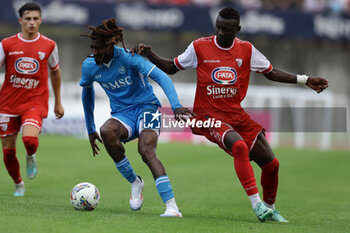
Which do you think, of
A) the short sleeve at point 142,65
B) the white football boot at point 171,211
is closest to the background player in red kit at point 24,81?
the short sleeve at point 142,65

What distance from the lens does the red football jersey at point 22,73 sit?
9469 millimetres

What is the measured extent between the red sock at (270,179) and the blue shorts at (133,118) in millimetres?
1539

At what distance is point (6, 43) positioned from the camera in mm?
9453

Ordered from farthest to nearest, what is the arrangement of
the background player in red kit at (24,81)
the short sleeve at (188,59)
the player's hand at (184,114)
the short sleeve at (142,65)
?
1. the background player in red kit at (24,81)
2. the short sleeve at (188,59)
3. the short sleeve at (142,65)
4. the player's hand at (184,114)

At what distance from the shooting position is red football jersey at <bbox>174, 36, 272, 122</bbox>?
797 centimetres

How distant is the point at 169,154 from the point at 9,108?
372 inches

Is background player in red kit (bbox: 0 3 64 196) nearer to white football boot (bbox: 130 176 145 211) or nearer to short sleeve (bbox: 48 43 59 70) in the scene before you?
short sleeve (bbox: 48 43 59 70)

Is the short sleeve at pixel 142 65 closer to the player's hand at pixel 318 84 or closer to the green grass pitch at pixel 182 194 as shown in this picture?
the green grass pitch at pixel 182 194

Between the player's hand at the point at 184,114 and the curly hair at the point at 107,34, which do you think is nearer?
the player's hand at the point at 184,114

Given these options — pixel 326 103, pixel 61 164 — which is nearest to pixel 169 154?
pixel 61 164

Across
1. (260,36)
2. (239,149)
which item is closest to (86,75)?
(239,149)

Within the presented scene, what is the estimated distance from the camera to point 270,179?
8320 mm

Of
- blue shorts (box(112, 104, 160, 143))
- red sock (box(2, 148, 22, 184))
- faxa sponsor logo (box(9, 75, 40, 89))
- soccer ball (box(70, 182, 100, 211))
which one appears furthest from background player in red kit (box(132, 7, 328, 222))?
red sock (box(2, 148, 22, 184))

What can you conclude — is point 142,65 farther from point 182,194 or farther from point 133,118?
point 182,194
